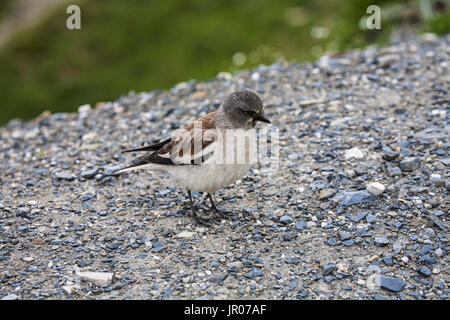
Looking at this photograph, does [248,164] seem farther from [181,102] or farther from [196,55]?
[196,55]

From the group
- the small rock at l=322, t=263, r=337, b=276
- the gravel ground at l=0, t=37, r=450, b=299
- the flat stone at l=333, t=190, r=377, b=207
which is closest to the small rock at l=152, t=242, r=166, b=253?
the gravel ground at l=0, t=37, r=450, b=299

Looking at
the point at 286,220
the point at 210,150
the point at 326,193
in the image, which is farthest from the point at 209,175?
the point at 326,193

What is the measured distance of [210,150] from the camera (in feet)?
21.6

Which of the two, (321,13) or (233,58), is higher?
(321,13)

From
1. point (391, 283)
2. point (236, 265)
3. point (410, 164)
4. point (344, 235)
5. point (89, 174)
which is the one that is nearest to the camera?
point (391, 283)

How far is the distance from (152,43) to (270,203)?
34.0ft

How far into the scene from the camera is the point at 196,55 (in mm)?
15922

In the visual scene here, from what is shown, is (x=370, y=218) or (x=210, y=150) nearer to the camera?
(x=210, y=150)

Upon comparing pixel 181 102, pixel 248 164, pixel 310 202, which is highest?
pixel 181 102

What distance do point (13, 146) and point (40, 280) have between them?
178 inches

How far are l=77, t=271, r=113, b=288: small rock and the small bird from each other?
4.75 ft

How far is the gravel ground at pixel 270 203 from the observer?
19.5ft

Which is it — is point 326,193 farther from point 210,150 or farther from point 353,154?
point 210,150
